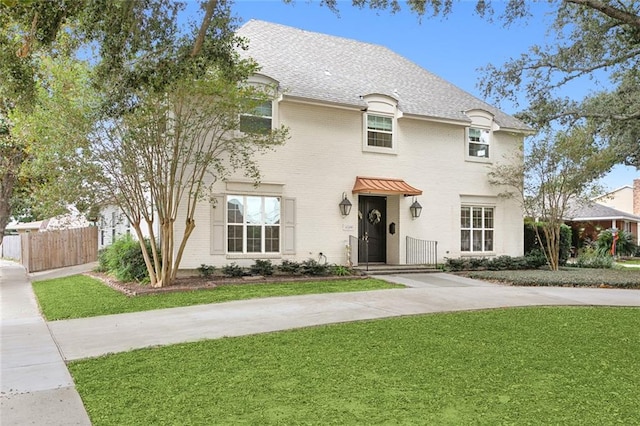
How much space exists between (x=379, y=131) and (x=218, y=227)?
248 inches

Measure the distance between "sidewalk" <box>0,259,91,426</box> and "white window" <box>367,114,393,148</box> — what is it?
36.1ft

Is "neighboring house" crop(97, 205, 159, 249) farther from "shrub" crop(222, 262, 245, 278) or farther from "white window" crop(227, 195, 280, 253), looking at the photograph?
"shrub" crop(222, 262, 245, 278)

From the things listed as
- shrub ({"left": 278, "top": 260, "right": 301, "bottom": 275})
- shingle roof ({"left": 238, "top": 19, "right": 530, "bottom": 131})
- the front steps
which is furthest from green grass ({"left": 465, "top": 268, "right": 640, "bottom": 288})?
shingle roof ({"left": 238, "top": 19, "right": 530, "bottom": 131})

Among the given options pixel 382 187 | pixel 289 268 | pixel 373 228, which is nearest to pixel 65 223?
pixel 289 268

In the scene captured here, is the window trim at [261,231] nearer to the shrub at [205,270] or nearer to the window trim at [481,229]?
the shrub at [205,270]

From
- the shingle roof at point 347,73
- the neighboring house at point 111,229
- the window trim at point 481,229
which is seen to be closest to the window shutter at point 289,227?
the shingle roof at point 347,73

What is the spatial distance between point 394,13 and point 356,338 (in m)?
6.79

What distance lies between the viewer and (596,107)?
2208cm

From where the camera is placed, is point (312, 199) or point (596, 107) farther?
point (596, 107)

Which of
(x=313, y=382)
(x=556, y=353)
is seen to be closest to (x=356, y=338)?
(x=313, y=382)

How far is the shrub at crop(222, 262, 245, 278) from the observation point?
13.3 meters

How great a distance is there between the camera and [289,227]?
14.7 m

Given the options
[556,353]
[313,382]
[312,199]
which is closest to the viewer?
[313,382]

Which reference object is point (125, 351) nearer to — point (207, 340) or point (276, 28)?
point (207, 340)
